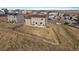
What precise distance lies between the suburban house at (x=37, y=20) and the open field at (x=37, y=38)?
0.06 metres

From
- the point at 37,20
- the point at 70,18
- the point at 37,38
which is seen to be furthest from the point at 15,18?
the point at 70,18

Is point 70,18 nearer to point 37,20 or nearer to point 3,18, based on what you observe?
point 37,20

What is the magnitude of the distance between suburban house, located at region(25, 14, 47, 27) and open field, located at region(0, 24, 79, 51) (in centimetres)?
6

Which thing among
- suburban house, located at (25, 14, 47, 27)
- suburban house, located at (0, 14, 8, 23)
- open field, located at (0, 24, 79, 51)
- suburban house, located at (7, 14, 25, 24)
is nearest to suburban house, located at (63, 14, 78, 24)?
open field, located at (0, 24, 79, 51)

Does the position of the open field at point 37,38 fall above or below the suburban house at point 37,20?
below

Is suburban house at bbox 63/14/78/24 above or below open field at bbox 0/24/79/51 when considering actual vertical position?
above

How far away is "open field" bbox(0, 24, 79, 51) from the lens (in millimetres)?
2398

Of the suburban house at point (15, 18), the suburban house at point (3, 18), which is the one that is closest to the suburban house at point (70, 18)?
the suburban house at point (15, 18)

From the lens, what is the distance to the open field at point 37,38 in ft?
7.87

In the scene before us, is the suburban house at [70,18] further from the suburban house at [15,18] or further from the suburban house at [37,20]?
the suburban house at [15,18]

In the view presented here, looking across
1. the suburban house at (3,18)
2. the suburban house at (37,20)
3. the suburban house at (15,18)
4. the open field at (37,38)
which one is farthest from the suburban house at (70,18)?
the suburban house at (3,18)

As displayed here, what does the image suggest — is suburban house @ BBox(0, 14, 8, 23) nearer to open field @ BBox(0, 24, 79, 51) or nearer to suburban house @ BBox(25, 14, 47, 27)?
open field @ BBox(0, 24, 79, 51)

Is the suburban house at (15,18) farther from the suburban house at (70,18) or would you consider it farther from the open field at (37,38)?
the suburban house at (70,18)
